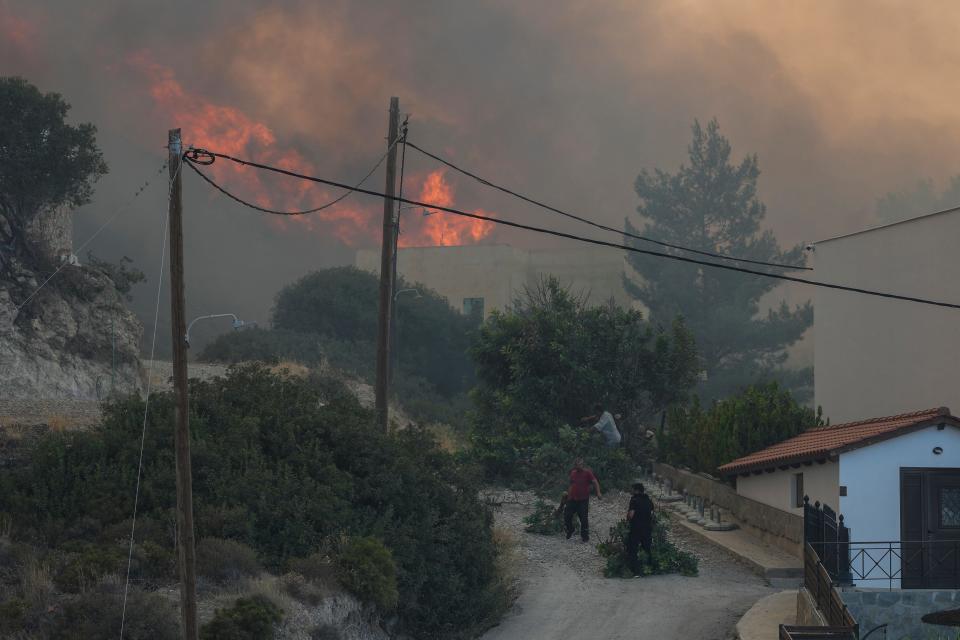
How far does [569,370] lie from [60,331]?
52.4 feet

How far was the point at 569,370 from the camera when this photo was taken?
3581 cm

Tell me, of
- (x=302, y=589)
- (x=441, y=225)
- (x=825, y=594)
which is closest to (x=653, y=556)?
(x=825, y=594)

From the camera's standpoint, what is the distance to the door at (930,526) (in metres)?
19.9

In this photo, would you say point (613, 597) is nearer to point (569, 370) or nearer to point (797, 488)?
point (797, 488)

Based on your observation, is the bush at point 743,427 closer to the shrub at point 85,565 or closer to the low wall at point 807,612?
the low wall at point 807,612

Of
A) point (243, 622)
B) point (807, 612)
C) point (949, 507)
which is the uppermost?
point (949, 507)

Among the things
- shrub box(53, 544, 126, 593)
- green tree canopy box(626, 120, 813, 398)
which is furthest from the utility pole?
green tree canopy box(626, 120, 813, 398)

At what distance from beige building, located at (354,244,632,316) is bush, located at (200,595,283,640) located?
6474 cm

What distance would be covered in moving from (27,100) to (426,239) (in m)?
80.4

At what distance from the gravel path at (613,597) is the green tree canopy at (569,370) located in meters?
9.23

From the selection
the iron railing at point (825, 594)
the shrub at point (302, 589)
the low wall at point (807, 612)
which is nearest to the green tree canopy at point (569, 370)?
the low wall at point (807, 612)

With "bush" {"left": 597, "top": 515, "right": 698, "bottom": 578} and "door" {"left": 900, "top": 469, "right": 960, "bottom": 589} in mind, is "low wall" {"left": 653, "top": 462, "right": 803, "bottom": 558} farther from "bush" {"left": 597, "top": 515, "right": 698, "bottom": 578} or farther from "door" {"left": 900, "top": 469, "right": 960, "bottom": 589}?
"door" {"left": 900, "top": 469, "right": 960, "bottom": 589}

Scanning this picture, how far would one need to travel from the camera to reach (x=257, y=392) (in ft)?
69.4

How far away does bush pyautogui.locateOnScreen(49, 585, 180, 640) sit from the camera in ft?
42.8
